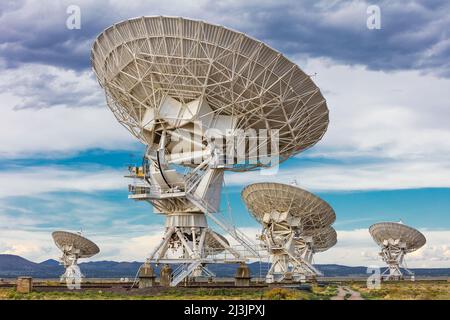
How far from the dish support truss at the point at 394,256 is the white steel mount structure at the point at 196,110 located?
38.8 meters

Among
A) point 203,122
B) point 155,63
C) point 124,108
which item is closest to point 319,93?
point 203,122

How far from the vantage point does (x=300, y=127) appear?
1852 inches

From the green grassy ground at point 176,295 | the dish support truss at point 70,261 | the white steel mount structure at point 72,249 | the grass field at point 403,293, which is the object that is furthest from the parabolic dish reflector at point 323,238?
the green grassy ground at point 176,295

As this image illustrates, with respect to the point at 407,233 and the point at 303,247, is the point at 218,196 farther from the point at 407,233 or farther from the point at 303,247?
the point at 407,233

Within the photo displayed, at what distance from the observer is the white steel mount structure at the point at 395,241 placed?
3174 inches

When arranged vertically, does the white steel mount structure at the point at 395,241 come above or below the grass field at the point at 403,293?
above

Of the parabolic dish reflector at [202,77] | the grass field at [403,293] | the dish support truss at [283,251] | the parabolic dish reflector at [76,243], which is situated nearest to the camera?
the parabolic dish reflector at [202,77]

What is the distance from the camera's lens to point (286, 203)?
6588 centimetres

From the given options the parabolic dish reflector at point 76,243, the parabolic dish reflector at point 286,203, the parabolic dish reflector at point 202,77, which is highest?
the parabolic dish reflector at point 202,77

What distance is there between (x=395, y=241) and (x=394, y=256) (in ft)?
10.6

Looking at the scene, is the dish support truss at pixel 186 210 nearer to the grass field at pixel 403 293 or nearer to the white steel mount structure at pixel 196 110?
the white steel mount structure at pixel 196 110

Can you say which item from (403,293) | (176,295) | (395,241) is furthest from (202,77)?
(395,241)

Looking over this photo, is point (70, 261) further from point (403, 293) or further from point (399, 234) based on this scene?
point (403, 293)
